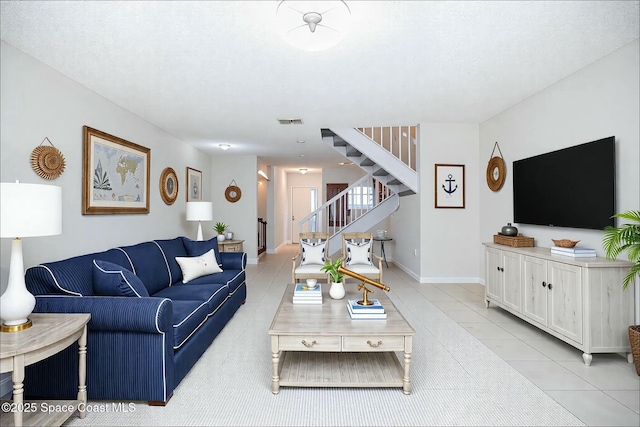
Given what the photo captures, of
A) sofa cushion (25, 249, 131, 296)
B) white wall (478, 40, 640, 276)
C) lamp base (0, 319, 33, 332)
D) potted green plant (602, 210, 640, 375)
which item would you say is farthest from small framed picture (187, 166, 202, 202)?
potted green plant (602, 210, 640, 375)

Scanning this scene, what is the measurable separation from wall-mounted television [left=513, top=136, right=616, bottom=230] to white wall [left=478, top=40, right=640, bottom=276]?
0.10 m

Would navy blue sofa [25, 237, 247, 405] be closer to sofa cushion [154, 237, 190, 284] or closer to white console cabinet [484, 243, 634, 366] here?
sofa cushion [154, 237, 190, 284]

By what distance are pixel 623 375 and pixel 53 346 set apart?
12.1 feet

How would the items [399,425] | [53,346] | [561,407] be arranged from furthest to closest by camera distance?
[561,407] → [399,425] → [53,346]

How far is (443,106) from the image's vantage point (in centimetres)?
448

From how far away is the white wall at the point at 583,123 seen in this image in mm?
2773

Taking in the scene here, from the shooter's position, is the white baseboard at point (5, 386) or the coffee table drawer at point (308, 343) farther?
the white baseboard at point (5, 386)

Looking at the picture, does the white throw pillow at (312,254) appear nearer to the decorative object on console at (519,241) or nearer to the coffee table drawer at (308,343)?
the decorative object on console at (519,241)

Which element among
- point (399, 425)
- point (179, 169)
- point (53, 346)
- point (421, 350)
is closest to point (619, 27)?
point (421, 350)

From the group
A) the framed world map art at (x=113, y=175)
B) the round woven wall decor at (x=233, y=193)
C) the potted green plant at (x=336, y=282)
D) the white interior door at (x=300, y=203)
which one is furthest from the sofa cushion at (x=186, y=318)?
the white interior door at (x=300, y=203)

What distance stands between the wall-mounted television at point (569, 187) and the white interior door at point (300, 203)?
29.0 feet

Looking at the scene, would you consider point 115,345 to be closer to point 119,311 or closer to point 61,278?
point 119,311

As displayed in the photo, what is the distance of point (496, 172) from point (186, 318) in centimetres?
438

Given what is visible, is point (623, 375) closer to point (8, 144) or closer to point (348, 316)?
point (348, 316)
